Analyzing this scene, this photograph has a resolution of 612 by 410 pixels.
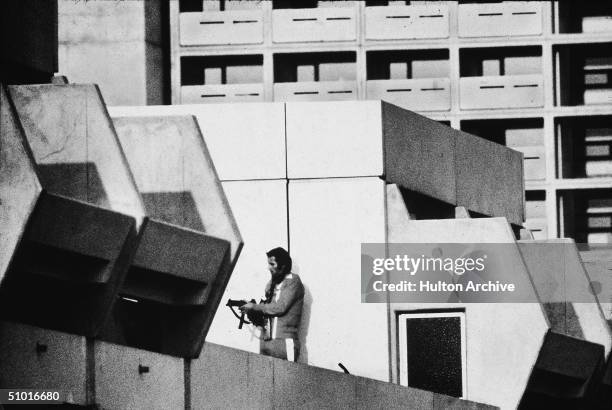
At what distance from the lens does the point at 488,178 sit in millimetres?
28328

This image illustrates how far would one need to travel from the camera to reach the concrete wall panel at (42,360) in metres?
15.3

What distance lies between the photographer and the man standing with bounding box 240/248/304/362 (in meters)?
19.7

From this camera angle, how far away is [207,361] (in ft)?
60.7

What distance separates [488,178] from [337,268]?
555cm

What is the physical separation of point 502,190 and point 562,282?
75.4 inches

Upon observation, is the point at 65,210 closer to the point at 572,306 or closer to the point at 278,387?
the point at 278,387

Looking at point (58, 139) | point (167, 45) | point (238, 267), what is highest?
point (167, 45)

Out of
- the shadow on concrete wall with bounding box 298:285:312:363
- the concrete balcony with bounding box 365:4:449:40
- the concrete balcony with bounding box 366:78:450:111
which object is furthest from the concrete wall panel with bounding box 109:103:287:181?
the concrete balcony with bounding box 365:4:449:40

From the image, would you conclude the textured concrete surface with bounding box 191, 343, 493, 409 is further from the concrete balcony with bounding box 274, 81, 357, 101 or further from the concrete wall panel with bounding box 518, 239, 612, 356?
the concrete balcony with bounding box 274, 81, 357, 101

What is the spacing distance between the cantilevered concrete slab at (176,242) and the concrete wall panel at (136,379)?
53 cm

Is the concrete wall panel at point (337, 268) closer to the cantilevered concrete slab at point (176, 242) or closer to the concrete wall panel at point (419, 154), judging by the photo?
the concrete wall panel at point (419, 154)

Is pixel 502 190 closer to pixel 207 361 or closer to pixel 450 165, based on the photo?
pixel 450 165

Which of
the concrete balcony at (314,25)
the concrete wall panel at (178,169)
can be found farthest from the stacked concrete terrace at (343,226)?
the concrete balcony at (314,25)

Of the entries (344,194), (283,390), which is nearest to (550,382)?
(344,194)
